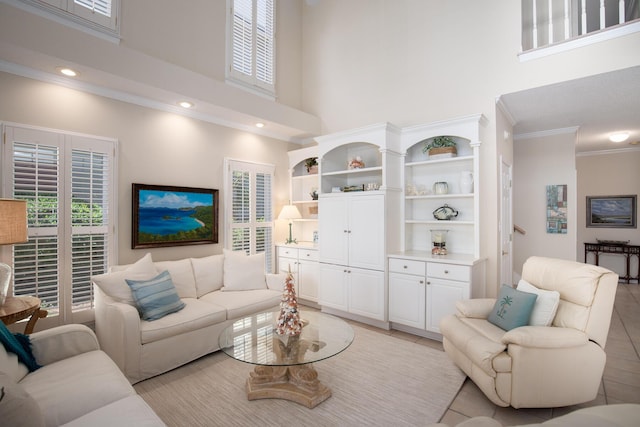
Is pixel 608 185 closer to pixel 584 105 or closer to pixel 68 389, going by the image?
pixel 584 105

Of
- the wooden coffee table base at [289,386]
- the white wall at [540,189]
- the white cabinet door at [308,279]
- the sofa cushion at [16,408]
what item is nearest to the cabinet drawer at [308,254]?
Answer: the white cabinet door at [308,279]

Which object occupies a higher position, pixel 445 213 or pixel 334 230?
pixel 445 213

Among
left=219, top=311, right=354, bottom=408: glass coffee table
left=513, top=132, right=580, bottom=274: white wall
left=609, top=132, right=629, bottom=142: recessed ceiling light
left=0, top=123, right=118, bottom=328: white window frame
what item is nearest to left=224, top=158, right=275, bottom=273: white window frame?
left=0, top=123, right=118, bottom=328: white window frame

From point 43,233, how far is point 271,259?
285cm

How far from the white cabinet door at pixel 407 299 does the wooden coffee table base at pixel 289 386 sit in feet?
5.16

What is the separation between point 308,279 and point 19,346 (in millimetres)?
3310

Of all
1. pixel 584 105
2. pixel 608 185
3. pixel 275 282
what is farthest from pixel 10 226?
pixel 608 185

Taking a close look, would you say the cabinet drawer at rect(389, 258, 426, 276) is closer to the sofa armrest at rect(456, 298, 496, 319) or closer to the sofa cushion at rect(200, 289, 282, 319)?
the sofa armrest at rect(456, 298, 496, 319)

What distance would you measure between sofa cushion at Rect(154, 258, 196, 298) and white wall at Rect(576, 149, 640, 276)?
7486 millimetres

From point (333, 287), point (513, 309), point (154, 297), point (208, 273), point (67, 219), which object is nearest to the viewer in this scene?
point (513, 309)

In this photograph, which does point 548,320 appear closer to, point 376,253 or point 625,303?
point 376,253

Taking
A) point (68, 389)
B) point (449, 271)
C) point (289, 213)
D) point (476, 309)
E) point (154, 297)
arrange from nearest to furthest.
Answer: point (68, 389) < point (476, 309) < point (154, 297) < point (449, 271) < point (289, 213)

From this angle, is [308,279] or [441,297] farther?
[308,279]

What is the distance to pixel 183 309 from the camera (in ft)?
10.4
